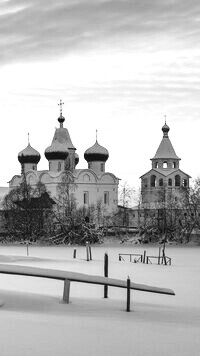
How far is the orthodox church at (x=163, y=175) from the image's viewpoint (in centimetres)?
7429

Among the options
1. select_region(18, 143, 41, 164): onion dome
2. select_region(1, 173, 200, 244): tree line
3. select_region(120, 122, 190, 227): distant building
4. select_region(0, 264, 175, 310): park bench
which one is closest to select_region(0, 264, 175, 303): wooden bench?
select_region(0, 264, 175, 310): park bench

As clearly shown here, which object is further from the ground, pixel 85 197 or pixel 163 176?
pixel 163 176

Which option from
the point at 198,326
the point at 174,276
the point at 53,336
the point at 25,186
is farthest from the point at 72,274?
the point at 25,186

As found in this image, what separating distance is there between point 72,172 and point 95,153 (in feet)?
11.4

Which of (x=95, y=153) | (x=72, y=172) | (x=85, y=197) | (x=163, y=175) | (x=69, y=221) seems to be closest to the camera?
(x=69, y=221)

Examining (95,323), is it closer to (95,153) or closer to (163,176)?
(95,153)

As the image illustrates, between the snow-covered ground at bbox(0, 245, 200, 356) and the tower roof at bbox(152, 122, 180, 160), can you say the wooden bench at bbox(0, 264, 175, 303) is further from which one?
the tower roof at bbox(152, 122, 180, 160)

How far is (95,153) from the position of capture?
227ft

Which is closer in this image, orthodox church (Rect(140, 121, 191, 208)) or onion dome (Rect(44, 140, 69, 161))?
onion dome (Rect(44, 140, 69, 161))

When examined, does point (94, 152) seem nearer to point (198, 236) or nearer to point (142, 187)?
point (142, 187)

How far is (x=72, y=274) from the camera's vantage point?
12.5 meters

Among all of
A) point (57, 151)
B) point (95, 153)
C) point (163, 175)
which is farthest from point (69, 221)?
point (163, 175)

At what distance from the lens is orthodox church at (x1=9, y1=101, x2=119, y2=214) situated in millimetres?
65875

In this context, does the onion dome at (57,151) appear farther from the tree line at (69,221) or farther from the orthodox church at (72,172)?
the tree line at (69,221)
